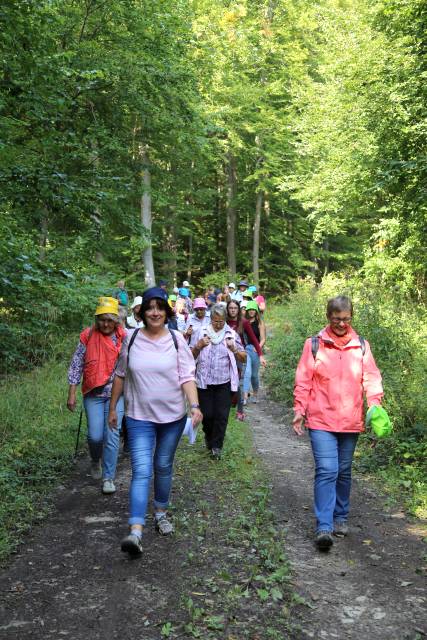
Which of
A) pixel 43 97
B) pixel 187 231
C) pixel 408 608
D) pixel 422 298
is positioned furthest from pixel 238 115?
pixel 408 608

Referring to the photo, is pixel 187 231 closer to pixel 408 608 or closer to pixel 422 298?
pixel 422 298

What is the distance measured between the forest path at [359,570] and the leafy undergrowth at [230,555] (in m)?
0.15

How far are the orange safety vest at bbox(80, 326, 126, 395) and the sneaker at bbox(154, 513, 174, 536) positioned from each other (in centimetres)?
182

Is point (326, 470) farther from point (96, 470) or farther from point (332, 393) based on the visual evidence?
point (96, 470)

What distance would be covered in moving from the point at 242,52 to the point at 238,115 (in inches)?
114

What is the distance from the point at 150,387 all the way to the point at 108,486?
2079 mm

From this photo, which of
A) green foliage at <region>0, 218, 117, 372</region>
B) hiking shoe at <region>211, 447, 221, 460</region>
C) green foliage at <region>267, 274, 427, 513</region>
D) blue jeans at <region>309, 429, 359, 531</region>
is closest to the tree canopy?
green foliage at <region>0, 218, 117, 372</region>

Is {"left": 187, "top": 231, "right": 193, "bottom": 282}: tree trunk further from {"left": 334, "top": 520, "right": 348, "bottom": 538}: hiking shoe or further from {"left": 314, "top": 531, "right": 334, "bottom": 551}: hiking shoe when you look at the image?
{"left": 314, "top": 531, "right": 334, "bottom": 551}: hiking shoe

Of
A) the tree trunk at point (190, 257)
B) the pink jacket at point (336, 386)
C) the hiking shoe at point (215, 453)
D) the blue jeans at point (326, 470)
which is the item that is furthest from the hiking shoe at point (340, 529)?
the tree trunk at point (190, 257)

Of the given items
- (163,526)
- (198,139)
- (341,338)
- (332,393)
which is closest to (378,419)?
(332,393)

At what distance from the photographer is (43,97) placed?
297 inches

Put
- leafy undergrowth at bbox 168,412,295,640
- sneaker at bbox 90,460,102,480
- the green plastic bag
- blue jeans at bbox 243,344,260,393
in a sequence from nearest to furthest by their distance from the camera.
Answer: leafy undergrowth at bbox 168,412,295,640 < the green plastic bag < sneaker at bbox 90,460,102,480 < blue jeans at bbox 243,344,260,393

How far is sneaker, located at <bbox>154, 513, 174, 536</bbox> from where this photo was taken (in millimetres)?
5098

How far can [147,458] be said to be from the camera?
4.72m
